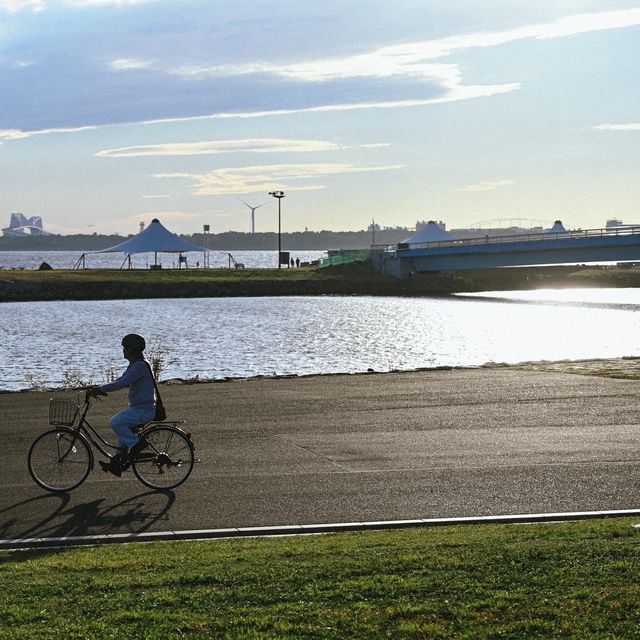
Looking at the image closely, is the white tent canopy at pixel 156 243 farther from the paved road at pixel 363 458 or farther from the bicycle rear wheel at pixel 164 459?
the bicycle rear wheel at pixel 164 459

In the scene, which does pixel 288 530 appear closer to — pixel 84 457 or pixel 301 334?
pixel 84 457

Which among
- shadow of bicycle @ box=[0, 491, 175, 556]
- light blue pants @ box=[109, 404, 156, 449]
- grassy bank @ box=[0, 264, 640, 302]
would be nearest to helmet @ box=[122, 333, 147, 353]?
light blue pants @ box=[109, 404, 156, 449]

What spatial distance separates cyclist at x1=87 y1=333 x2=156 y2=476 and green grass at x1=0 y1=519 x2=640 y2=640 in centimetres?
277

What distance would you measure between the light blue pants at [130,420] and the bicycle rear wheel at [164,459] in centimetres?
17

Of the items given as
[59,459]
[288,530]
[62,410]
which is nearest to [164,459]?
[59,459]

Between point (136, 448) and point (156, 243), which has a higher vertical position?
point (156, 243)

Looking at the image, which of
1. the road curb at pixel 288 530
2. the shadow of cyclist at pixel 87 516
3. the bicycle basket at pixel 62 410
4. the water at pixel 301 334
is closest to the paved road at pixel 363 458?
the shadow of cyclist at pixel 87 516

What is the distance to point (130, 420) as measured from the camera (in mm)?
12859

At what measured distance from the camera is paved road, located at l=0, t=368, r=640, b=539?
1198cm

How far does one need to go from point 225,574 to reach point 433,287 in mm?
102908

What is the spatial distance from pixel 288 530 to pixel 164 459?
259 centimetres

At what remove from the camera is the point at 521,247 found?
95.9 m

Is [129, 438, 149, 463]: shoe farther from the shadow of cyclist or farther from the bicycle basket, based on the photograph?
the bicycle basket

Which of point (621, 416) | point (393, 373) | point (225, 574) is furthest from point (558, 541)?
point (393, 373)
